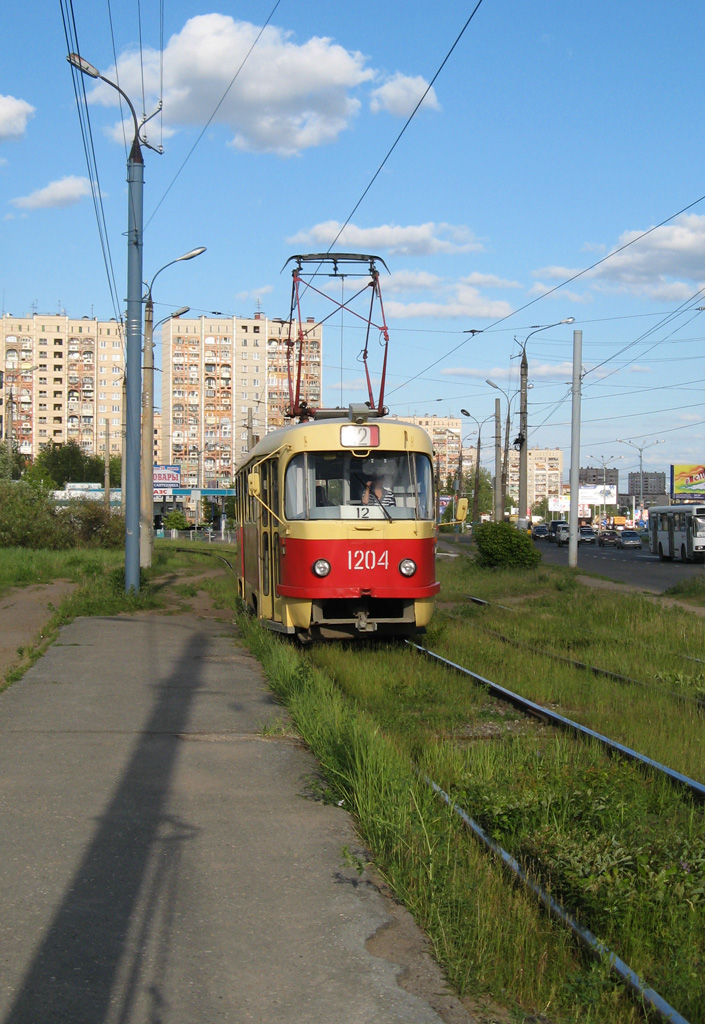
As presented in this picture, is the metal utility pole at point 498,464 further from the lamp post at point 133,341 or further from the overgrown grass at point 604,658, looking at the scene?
the lamp post at point 133,341

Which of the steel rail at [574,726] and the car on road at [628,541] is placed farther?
the car on road at [628,541]

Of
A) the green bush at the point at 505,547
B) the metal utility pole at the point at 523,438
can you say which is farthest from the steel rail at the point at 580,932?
the metal utility pole at the point at 523,438

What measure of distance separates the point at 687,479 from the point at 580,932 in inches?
3780

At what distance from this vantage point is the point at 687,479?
313 ft

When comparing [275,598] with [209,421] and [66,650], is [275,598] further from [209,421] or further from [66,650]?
[209,421]

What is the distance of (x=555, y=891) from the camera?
457cm

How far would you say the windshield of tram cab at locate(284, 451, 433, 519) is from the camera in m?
12.0

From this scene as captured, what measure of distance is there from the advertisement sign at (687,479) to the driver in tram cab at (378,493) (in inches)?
3414

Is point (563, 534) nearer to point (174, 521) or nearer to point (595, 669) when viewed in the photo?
point (174, 521)

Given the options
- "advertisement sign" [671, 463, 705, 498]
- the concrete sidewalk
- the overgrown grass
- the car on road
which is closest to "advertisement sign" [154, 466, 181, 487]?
the overgrown grass

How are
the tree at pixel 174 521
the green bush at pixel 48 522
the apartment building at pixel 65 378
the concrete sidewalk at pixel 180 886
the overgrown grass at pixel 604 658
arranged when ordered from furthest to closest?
1. the apartment building at pixel 65 378
2. the tree at pixel 174 521
3. the green bush at pixel 48 522
4. the overgrown grass at pixel 604 658
5. the concrete sidewalk at pixel 180 886

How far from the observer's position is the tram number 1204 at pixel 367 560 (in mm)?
11734

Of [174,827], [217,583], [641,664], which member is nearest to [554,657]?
[641,664]

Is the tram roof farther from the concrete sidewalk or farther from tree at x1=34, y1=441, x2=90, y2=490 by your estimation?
tree at x1=34, y1=441, x2=90, y2=490
